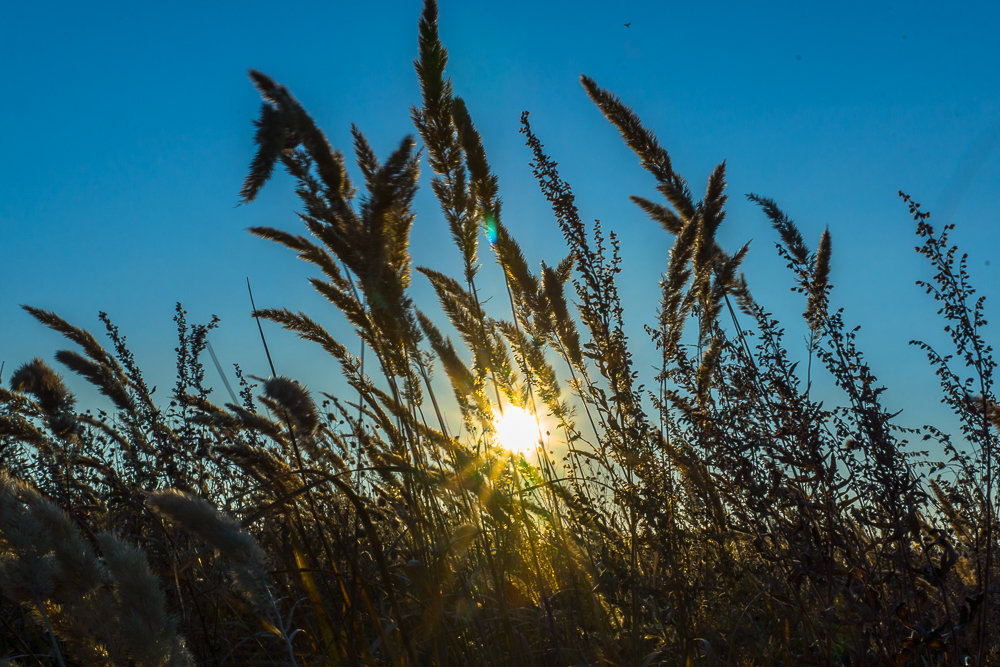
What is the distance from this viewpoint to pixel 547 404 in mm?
3629

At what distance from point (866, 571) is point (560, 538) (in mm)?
1355

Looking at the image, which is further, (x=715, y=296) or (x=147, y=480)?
(x=147, y=480)

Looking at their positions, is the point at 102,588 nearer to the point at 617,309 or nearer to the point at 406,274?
the point at 406,274

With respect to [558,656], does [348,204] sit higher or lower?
higher

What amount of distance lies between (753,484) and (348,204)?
152 cm

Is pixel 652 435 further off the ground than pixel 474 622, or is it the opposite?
pixel 652 435

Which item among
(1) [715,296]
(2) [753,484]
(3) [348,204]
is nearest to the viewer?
(3) [348,204]

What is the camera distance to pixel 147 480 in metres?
3.86

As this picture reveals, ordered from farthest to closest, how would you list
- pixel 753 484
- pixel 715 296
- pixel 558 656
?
pixel 715 296, pixel 558 656, pixel 753 484

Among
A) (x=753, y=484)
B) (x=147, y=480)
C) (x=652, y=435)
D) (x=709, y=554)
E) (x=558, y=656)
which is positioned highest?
(x=147, y=480)

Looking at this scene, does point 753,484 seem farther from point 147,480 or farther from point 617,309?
point 147,480

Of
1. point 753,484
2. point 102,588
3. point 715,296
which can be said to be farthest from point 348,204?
point 715,296

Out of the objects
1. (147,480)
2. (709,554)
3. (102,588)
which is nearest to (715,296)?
(709,554)

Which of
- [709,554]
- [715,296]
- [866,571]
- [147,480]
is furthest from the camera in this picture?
[147,480]
